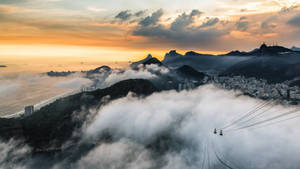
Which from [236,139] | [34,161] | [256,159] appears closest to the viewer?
[256,159]

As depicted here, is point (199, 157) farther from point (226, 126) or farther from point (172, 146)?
point (226, 126)

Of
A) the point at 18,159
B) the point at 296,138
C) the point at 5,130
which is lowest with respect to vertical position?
the point at 18,159

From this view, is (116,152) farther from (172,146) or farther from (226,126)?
(226,126)

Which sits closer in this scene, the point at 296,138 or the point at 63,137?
the point at 296,138

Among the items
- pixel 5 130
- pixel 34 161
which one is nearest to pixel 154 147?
pixel 34 161

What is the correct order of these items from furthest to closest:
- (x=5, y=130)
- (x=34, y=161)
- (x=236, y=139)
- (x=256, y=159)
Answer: (x=5, y=130) < (x=34, y=161) < (x=236, y=139) < (x=256, y=159)

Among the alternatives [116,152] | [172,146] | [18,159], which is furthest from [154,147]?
[18,159]

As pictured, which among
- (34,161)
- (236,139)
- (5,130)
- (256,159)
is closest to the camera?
(256,159)

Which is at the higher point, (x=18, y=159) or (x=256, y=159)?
(x=256, y=159)

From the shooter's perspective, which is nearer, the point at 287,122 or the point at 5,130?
the point at 287,122
